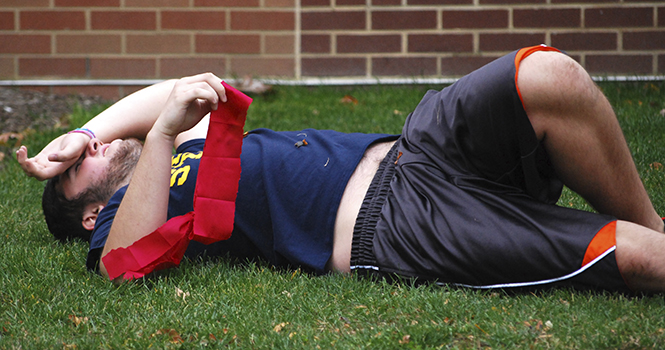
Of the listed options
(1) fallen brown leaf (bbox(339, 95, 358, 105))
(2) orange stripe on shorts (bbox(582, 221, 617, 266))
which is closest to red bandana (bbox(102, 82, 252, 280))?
(2) orange stripe on shorts (bbox(582, 221, 617, 266))

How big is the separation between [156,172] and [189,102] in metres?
0.28

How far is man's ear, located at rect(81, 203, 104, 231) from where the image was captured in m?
2.53

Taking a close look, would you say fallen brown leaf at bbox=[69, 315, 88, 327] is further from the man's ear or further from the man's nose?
the man's nose

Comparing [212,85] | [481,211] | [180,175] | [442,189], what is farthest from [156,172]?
[481,211]

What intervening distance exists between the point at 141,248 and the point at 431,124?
1130mm

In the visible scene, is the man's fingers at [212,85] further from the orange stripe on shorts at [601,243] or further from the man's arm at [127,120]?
the orange stripe on shorts at [601,243]

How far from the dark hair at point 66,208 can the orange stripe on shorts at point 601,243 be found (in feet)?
6.25

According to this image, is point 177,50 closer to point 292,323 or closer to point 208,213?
point 208,213

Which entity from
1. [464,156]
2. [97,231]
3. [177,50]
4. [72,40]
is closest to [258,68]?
[177,50]

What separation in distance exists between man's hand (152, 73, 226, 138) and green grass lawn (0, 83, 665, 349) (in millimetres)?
571

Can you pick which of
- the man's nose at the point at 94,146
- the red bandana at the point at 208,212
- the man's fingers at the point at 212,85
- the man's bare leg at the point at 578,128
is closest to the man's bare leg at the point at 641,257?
the man's bare leg at the point at 578,128

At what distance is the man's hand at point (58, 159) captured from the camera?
2.40 meters

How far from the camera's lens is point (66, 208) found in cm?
254

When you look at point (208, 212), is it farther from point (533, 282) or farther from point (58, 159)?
point (533, 282)
